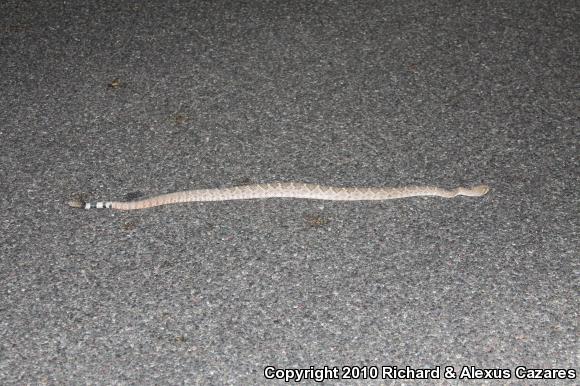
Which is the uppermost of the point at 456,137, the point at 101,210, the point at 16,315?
the point at 456,137

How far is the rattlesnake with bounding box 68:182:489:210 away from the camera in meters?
4.66

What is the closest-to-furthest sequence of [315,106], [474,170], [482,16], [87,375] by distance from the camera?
[87,375]
[474,170]
[315,106]
[482,16]

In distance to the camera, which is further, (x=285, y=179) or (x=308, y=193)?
(x=285, y=179)

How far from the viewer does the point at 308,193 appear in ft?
15.4

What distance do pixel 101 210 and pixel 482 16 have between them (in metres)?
4.44

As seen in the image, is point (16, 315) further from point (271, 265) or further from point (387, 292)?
point (387, 292)

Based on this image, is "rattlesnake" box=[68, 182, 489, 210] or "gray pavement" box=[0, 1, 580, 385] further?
"rattlesnake" box=[68, 182, 489, 210]

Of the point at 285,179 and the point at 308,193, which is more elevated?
the point at 285,179

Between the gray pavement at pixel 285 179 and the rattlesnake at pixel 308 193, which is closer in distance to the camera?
the gray pavement at pixel 285 179

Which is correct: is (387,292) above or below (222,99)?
below

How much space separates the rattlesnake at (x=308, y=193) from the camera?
4.66 m

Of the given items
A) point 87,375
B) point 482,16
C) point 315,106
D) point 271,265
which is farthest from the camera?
point 482,16

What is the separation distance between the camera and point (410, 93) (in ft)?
19.1

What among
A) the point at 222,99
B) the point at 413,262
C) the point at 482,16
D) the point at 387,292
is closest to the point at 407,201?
the point at 413,262
